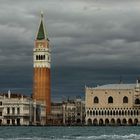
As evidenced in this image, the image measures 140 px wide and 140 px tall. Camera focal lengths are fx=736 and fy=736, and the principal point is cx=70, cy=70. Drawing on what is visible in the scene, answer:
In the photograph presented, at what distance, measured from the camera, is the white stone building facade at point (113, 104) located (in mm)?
182375

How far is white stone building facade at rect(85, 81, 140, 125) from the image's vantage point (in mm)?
182375

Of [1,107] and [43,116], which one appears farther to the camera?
[43,116]

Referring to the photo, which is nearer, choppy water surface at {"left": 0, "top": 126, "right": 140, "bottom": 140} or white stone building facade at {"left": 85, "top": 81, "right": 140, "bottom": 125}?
choppy water surface at {"left": 0, "top": 126, "right": 140, "bottom": 140}

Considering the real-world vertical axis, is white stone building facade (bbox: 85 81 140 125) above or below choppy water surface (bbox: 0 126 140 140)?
above

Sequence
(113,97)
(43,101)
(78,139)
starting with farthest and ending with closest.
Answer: (43,101) → (113,97) → (78,139)

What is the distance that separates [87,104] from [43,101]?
15948mm

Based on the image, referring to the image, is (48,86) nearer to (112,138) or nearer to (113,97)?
(113,97)

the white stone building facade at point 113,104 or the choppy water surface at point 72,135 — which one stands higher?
the white stone building facade at point 113,104

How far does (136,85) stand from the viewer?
184000mm

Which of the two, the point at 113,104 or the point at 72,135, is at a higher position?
the point at 113,104

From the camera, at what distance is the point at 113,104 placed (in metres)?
183

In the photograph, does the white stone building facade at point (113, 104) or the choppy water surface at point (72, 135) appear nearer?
the choppy water surface at point (72, 135)

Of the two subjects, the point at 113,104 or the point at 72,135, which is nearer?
the point at 72,135

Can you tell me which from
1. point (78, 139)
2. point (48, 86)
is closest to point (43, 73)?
point (48, 86)
